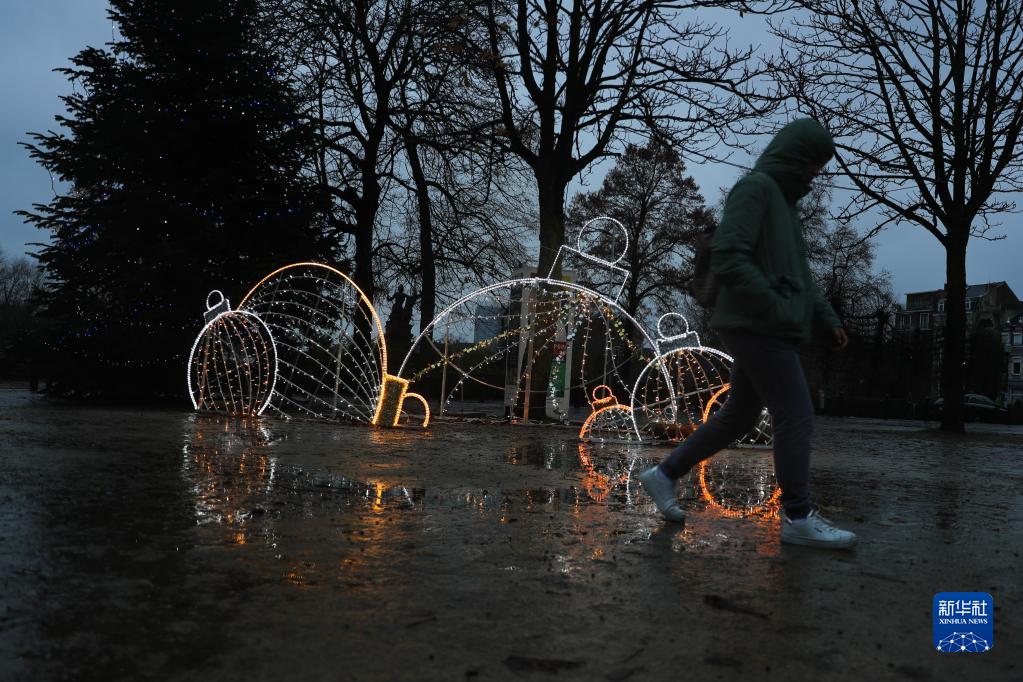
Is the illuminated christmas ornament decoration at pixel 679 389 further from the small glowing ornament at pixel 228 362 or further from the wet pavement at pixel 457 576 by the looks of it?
the small glowing ornament at pixel 228 362

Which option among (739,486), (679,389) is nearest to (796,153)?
(739,486)

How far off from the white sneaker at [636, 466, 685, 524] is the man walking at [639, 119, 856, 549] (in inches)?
23.2

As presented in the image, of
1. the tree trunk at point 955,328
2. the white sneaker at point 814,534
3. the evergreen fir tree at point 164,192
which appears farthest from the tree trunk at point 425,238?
the white sneaker at point 814,534

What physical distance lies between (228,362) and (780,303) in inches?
504

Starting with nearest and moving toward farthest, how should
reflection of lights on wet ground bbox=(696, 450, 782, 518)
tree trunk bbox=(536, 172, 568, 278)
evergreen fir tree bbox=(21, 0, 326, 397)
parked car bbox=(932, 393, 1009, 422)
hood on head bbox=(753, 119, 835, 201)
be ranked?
hood on head bbox=(753, 119, 835, 201), reflection of lights on wet ground bbox=(696, 450, 782, 518), evergreen fir tree bbox=(21, 0, 326, 397), tree trunk bbox=(536, 172, 568, 278), parked car bbox=(932, 393, 1009, 422)

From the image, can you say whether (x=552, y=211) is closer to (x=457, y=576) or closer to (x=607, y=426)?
(x=607, y=426)

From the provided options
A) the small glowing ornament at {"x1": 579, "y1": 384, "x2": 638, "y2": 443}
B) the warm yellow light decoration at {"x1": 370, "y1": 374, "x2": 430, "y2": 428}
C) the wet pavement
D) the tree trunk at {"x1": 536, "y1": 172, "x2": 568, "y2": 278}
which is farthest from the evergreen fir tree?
the wet pavement

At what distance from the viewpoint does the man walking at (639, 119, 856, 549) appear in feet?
14.7

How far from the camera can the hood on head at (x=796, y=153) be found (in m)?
4.71

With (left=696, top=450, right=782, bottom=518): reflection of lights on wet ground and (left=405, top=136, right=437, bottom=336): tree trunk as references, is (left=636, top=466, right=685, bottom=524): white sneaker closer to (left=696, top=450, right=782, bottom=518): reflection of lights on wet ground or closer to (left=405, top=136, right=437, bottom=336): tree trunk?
(left=696, top=450, right=782, bottom=518): reflection of lights on wet ground

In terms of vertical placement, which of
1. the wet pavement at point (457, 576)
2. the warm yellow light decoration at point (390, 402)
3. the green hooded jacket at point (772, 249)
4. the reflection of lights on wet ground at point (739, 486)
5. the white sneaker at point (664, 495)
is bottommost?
the wet pavement at point (457, 576)

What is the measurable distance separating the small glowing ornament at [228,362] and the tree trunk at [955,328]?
13.1m

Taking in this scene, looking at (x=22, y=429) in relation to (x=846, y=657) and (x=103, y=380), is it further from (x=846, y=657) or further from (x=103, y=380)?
(x=846, y=657)

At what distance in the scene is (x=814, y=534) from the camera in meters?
4.43
